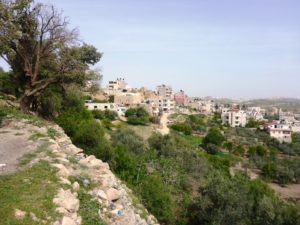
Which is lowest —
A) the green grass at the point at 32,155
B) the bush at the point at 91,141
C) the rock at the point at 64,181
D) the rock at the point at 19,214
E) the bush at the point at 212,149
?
the bush at the point at 212,149

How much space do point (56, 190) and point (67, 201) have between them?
1.27 feet

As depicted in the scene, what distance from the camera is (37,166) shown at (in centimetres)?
702

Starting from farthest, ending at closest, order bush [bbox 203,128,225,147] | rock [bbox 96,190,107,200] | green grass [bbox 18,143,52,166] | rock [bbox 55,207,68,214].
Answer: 1. bush [bbox 203,128,225,147]
2. green grass [bbox 18,143,52,166]
3. rock [bbox 96,190,107,200]
4. rock [bbox 55,207,68,214]

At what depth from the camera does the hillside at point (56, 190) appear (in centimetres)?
535

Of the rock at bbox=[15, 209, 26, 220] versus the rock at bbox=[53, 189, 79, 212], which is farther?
the rock at bbox=[53, 189, 79, 212]

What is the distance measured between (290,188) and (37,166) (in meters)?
39.7

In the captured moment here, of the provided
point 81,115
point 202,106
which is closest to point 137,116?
point 81,115

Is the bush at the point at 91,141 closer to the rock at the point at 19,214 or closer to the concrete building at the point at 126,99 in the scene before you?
the rock at the point at 19,214

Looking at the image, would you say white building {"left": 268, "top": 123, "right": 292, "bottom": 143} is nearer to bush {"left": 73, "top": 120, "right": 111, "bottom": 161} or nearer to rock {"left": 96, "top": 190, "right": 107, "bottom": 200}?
bush {"left": 73, "top": 120, "right": 111, "bottom": 161}

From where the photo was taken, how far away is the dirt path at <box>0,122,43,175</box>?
7.24 metres

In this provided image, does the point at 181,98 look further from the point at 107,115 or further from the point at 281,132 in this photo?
the point at 107,115

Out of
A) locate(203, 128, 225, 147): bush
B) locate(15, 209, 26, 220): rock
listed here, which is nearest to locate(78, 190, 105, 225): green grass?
locate(15, 209, 26, 220): rock

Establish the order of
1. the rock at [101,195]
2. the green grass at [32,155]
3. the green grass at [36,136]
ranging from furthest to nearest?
1. the green grass at [36,136]
2. the green grass at [32,155]
3. the rock at [101,195]

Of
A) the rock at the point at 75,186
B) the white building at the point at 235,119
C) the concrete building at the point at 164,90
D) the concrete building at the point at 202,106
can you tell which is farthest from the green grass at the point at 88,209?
the concrete building at the point at 202,106
